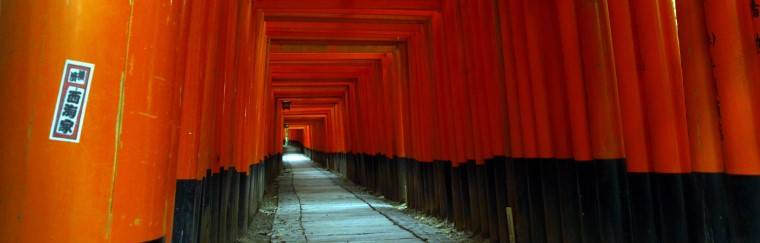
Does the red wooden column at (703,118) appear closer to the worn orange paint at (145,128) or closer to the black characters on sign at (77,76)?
the worn orange paint at (145,128)

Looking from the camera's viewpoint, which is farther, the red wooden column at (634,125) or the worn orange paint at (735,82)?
the red wooden column at (634,125)

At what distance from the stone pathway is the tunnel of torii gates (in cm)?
58

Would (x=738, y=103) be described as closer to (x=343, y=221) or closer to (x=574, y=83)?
(x=574, y=83)

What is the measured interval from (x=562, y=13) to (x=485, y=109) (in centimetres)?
163

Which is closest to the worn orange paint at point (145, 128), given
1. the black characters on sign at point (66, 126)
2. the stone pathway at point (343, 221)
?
the black characters on sign at point (66, 126)

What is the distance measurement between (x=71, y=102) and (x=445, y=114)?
208 inches

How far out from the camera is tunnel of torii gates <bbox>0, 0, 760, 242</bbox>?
1018 mm

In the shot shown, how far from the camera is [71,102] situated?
1.02 m

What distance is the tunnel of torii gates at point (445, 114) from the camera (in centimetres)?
102

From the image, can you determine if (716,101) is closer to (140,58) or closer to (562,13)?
(562,13)

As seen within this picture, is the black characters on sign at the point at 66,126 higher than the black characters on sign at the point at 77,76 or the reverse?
the reverse

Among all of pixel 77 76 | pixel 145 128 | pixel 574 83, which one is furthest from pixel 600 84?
pixel 77 76

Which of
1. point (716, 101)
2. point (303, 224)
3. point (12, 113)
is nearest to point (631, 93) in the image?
point (716, 101)

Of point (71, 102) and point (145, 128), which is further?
point (145, 128)
